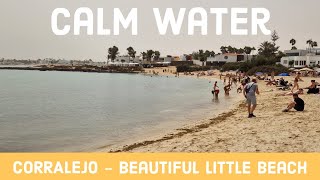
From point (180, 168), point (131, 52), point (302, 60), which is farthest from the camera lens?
point (131, 52)

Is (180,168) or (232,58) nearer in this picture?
(180,168)

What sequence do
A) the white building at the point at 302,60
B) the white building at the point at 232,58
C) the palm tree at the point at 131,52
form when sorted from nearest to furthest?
the white building at the point at 302,60 < the white building at the point at 232,58 < the palm tree at the point at 131,52

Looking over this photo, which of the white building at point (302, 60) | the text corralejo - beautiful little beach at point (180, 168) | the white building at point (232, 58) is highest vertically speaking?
the white building at point (232, 58)

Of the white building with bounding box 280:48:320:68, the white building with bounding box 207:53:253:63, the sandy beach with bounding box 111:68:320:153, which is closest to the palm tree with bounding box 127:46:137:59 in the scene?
the white building with bounding box 207:53:253:63

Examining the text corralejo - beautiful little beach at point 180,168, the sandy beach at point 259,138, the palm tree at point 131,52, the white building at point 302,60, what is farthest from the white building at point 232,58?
the text corralejo - beautiful little beach at point 180,168

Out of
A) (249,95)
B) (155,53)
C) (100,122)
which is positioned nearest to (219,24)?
(249,95)

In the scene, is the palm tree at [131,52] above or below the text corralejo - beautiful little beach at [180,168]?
above

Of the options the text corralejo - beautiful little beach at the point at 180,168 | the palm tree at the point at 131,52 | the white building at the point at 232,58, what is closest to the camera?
the text corralejo - beautiful little beach at the point at 180,168

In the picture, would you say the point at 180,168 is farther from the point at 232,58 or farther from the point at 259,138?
the point at 232,58

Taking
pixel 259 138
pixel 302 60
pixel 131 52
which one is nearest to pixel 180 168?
pixel 259 138

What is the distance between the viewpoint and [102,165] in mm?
8617

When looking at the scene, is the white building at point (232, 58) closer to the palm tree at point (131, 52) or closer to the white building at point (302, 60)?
the white building at point (302, 60)

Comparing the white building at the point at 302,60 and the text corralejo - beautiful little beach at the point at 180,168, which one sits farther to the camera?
the white building at the point at 302,60

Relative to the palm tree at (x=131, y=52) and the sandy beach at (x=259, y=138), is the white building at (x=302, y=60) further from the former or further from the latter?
the palm tree at (x=131, y=52)
